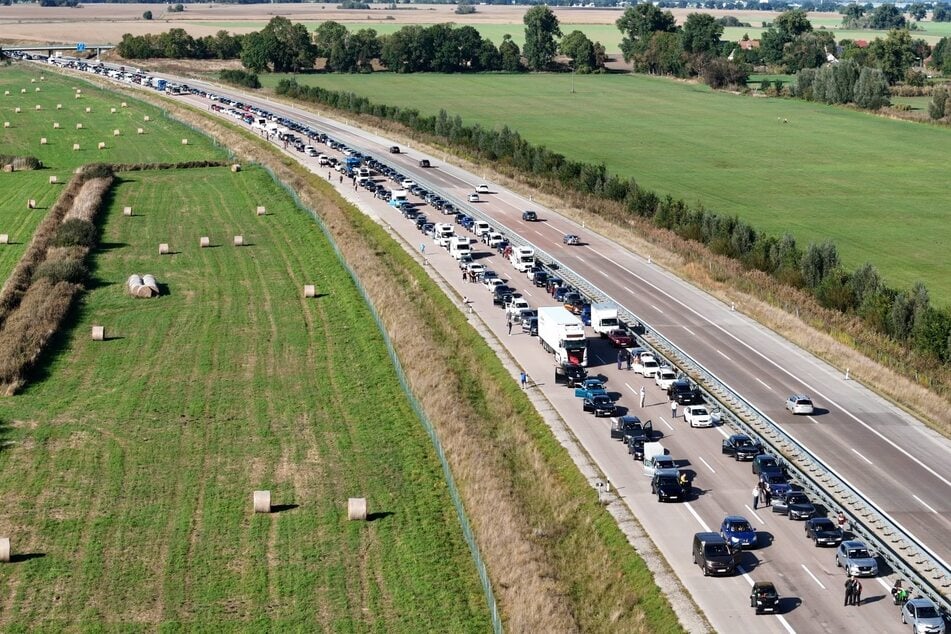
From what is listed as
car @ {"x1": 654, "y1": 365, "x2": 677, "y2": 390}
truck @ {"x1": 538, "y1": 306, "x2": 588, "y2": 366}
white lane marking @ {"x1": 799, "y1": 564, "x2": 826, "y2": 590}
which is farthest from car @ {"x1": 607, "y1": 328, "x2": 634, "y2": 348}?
white lane marking @ {"x1": 799, "y1": 564, "x2": 826, "y2": 590}

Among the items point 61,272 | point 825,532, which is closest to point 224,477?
point 825,532

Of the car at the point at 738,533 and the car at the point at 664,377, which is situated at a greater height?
the car at the point at 738,533

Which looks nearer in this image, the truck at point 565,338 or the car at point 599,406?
the car at point 599,406

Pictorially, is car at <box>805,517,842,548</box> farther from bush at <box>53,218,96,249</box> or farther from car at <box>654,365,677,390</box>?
bush at <box>53,218,96,249</box>

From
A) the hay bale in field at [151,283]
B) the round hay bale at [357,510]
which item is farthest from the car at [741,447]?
the hay bale in field at [151,283]

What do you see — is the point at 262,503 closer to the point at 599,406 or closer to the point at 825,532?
the point at 599,406

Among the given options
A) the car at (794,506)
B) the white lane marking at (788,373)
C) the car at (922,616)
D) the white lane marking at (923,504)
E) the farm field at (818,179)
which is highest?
the car at (922,616)

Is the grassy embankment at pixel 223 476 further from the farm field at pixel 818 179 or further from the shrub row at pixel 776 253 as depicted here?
the farm field at pixel 818 179
